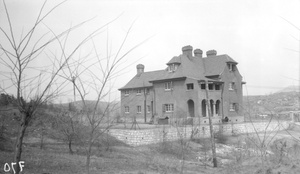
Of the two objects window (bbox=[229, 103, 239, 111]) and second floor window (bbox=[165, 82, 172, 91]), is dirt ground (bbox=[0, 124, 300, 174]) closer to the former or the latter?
second floor window (bbox=[165, 82, 172, 91])

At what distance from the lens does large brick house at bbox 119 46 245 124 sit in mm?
34844

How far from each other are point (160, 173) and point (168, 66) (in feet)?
84.7

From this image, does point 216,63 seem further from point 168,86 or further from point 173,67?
point 168,86

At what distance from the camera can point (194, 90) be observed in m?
34.4

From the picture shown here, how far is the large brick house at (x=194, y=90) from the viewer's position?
114 ft

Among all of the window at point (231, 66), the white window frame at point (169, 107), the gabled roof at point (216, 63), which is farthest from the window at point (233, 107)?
the white window frame at point (169, 107)

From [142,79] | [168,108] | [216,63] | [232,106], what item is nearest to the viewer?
[168,108]

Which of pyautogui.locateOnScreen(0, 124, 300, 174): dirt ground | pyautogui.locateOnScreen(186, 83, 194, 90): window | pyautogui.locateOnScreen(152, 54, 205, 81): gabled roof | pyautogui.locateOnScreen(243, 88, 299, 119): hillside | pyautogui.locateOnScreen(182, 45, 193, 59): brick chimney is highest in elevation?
pyautogui.locateOnScreen(182, 45, 193, 59): brick chimney

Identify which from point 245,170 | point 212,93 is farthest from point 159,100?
point 245,170

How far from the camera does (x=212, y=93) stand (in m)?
35.6

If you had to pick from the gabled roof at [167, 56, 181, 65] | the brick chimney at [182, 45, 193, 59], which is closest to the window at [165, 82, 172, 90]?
the gabled roof at [167, 56, 181, 65]

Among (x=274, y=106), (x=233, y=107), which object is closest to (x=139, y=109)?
(x=233, y=107)

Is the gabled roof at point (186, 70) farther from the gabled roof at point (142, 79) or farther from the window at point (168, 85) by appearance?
the gabled roof at point (142, 79)

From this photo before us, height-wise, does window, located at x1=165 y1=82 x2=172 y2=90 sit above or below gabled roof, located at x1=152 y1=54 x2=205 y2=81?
below
